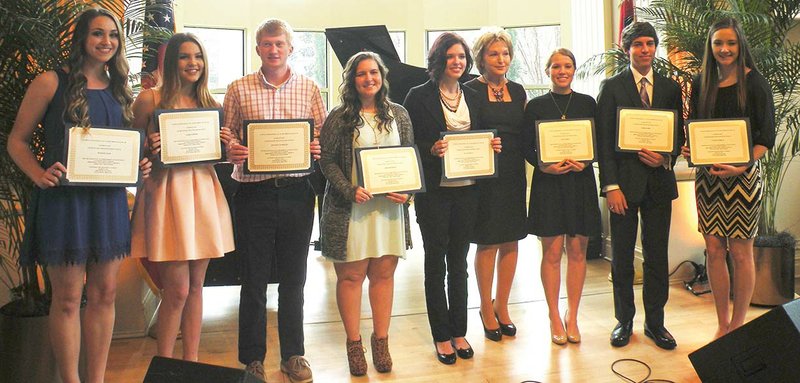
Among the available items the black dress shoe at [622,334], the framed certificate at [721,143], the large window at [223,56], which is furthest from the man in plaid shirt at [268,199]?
the large window at [223,56]

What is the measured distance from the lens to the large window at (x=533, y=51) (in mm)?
9648

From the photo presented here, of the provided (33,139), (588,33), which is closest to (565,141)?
(33,139)

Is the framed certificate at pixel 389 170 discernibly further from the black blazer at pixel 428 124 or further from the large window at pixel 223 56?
the large window at pixel 223 56

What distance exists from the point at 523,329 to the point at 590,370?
2.21 feet

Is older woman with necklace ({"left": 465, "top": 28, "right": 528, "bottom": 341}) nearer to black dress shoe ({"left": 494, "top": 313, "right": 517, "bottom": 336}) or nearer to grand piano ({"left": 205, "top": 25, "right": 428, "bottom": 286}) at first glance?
black dress shoe ({"left": 494, "top": 313, "right": 517, "bottom": 336})

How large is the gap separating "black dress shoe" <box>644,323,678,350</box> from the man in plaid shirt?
187 centimetres

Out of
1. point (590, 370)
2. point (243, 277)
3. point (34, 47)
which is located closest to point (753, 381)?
point (590, 370)

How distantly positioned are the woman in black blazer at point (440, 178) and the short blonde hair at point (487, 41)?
0.36 feet

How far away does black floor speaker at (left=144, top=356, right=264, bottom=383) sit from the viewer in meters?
1.89

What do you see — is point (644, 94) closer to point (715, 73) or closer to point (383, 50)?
point (715, 73)

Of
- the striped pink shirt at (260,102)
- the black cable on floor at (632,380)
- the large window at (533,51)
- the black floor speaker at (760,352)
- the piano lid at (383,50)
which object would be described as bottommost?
the black cable on floor at (632,380)

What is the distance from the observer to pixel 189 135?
2.61 m

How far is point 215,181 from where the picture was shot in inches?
111

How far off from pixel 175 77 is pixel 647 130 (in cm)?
216
